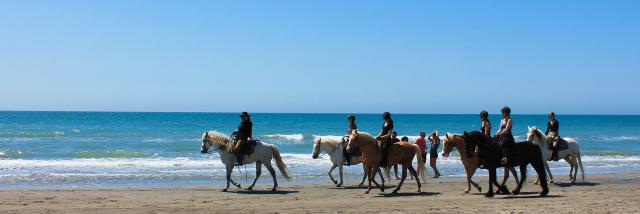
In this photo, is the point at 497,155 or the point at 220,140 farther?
the point at 220,140

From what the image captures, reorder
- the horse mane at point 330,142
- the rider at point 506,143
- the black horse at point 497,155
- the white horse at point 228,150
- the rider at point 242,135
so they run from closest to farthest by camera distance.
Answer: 1. the black horse at point 497,155
2. the rider at point 506,143
3. the rider at point 242,135
4. the white horse at point 228,150
5. the horse mane at point 330,142

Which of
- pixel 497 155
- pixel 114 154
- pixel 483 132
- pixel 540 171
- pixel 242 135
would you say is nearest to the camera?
pixel 497 155

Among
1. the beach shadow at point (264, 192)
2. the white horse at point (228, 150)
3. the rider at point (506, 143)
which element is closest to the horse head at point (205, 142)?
the white horse at point (228, 150)

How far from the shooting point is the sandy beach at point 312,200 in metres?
11.7

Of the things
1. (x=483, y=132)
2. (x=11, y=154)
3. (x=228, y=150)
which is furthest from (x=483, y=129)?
(x=11, y=154)

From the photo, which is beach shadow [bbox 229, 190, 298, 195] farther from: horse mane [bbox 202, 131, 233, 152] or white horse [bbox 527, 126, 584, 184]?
white horse [bbox 527, 126, 584, 184]

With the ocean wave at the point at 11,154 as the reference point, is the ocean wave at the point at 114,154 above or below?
above

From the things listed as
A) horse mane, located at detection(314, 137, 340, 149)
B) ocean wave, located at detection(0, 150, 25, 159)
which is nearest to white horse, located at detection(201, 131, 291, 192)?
horse mane, located at detection(314, 137, 340, 149)

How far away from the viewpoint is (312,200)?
44.2 ft

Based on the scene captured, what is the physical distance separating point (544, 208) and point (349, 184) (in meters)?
6.67

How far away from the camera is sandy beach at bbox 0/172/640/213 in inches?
461

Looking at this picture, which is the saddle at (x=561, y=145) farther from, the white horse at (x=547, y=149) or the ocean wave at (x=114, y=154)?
the ocean wave at (x=114, y=154)

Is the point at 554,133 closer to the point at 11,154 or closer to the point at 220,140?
the point at 220,140

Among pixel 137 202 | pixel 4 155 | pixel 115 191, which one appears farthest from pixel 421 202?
pixel 4 155
